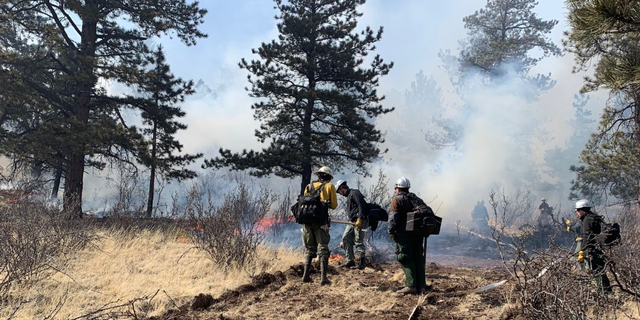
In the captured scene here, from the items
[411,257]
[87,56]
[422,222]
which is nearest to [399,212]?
[422,222]

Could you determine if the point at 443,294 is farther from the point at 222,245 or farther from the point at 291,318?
the point at 222,245

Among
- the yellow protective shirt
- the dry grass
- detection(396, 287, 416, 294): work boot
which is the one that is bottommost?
the dry grass

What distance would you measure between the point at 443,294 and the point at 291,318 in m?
2.28

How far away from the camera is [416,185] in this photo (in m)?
33.1

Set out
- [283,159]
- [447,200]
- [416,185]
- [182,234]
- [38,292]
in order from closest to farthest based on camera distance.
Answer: [38,292] → [182,234] → [283,159] → [447,200] → [416,185]

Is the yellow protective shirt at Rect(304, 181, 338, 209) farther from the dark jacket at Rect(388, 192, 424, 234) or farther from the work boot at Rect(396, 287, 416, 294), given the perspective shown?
the work boot at Rect(396, 287, 416, 294)

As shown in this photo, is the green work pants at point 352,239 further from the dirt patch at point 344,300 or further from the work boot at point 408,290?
the work boot at point 408,290

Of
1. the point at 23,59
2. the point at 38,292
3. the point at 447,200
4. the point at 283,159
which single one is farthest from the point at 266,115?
the point at 447,200

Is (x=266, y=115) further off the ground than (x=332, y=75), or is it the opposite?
(x=332, y=75)

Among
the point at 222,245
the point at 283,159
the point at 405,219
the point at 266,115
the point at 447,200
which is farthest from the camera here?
the point at 447,200

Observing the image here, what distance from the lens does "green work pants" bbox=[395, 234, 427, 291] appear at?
590cm

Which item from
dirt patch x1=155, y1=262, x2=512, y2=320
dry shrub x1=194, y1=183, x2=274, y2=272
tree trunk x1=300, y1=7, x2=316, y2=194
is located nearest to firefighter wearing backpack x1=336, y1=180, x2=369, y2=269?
dirt patch x1=155, y1=262, x2=512, y2=320

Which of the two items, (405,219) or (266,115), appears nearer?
(405,219)

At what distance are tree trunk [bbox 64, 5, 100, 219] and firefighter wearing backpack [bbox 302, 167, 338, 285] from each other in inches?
288
